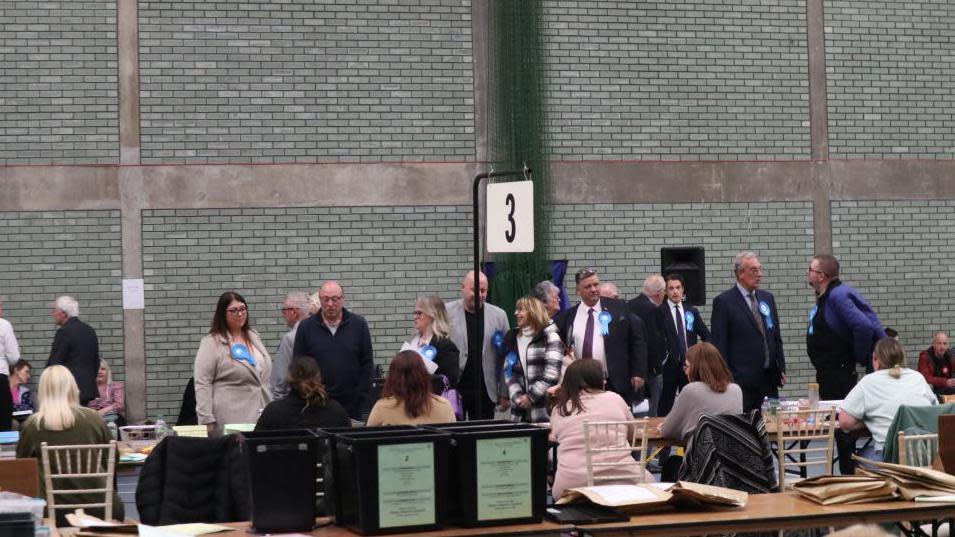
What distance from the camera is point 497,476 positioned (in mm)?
4375

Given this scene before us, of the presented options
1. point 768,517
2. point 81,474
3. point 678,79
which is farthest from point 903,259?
point 768,517

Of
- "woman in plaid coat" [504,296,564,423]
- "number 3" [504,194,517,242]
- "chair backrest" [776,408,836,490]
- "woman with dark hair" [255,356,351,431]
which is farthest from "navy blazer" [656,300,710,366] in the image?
"woman with dark hair" [255,356,351,431]

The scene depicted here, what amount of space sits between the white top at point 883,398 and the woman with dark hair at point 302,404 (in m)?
3.38

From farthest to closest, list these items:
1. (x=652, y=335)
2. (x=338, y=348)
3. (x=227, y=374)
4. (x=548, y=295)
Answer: (x=652, y=335) < (x=548, y=295) < (x=338, y=348) < (x=227, y=374)

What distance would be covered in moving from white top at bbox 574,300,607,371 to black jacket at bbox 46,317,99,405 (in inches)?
201

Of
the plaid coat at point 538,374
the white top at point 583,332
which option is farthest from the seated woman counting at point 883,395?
the white top at point 583,332

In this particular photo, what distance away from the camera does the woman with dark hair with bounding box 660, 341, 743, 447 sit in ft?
23.7

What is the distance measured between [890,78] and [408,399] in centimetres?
1123

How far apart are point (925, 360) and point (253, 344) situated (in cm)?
967

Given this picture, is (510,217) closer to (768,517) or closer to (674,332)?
(768,517)

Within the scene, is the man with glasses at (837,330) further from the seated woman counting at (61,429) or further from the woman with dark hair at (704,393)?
the seated woman counting at (61,429)

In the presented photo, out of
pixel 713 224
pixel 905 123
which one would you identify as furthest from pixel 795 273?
pixel 905 123

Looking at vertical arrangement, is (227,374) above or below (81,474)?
above

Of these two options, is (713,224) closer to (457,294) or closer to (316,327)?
(457,294)
